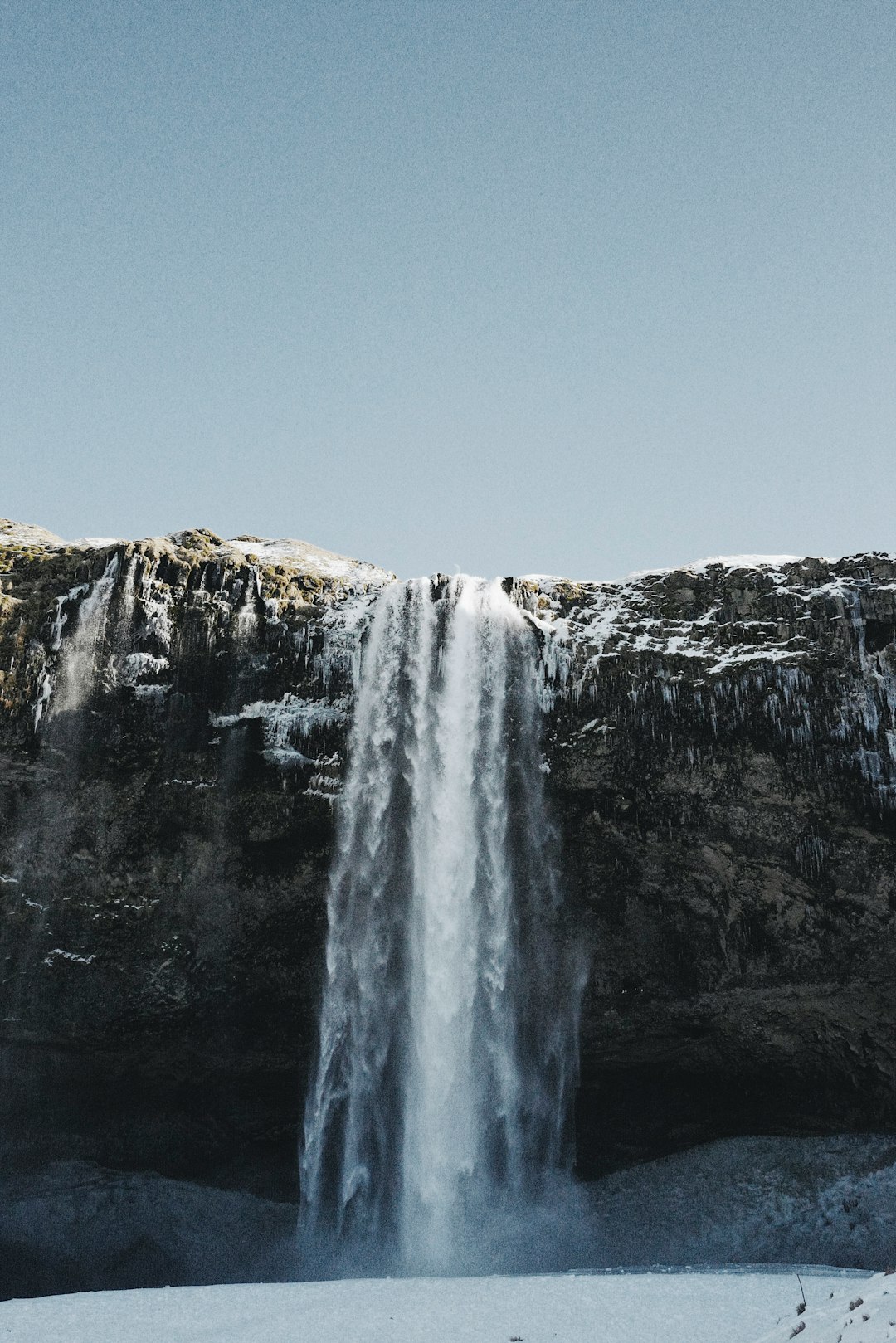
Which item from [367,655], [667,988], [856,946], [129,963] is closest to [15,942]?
[129,963]

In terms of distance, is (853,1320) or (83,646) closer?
(853,1320)

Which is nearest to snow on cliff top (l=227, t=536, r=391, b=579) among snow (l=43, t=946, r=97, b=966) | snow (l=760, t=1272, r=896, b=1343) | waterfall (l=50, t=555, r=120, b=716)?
waterfall (l=50, t=555, r=120, b=716)

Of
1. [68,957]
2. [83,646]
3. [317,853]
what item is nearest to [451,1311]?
[317,853]

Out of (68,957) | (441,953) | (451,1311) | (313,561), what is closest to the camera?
(451,1311)

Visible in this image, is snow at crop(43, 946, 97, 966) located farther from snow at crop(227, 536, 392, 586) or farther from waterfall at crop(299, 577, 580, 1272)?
snow at crop(227, 536, 392, 586)

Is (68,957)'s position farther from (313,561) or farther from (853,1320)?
(853,1320)

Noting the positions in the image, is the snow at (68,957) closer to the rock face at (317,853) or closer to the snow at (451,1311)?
the rock face at (317,853)
